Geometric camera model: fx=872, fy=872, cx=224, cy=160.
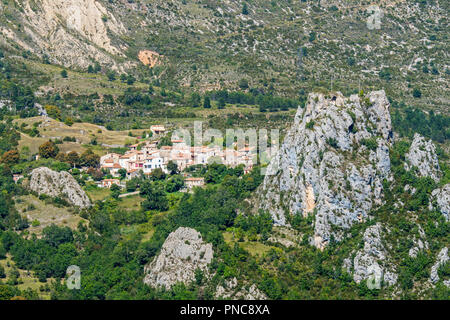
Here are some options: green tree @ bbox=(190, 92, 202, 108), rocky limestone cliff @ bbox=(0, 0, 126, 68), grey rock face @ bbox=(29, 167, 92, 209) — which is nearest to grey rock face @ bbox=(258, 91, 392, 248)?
grey rock face @ bbox=(29, 167, 92, 209)

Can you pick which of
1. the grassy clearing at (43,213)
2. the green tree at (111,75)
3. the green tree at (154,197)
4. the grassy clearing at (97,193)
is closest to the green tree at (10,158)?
the grassy clearing at (43,213)

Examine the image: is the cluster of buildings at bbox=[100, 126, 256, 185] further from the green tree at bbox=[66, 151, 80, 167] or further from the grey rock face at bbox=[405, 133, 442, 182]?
the grey rock face at bbox=[405, 133, 442, 182]

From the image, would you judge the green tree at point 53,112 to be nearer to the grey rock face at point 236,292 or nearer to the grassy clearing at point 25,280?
the grassy clearing at point 25,280

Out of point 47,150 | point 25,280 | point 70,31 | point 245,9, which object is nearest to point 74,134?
point 47,150

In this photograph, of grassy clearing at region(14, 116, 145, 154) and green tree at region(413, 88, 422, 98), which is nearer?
grassy clearing at region(14, 116, 145, 154)

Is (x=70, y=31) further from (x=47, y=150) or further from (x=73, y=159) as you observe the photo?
(x=73, y=159)

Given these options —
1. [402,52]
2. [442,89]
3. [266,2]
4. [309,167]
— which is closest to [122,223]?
[309,167]

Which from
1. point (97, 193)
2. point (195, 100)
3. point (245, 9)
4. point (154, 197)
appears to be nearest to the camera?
point (154, 197)
